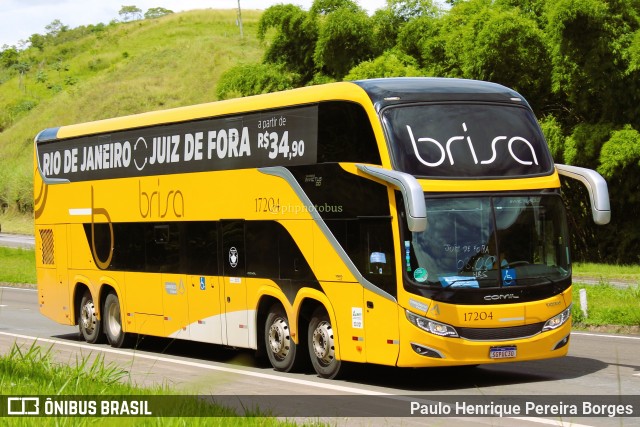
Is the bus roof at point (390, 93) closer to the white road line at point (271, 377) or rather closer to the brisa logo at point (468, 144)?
the brisa logo at point (468, 144)

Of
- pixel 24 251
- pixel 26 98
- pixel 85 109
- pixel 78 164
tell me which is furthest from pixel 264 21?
pixel 26 98

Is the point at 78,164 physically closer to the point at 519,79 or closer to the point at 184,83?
the point at 519,79

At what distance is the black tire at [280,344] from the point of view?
16406 mm

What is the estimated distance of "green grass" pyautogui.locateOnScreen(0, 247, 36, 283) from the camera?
150ft

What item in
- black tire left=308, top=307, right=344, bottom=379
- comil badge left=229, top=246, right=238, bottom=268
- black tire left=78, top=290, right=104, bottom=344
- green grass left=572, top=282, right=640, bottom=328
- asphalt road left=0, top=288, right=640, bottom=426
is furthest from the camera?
black tire left=78, top=290, right=104, bottom=344

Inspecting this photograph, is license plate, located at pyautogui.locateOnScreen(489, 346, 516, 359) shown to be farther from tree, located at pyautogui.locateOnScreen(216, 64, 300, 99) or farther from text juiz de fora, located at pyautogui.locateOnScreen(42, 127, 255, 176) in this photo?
tree, located at pyautogui.locateOnScreen(216, 64, 300, 99)

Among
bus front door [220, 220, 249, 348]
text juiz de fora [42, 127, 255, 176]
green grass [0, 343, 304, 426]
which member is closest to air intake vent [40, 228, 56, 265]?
text juiz de fora [42, 127, 255, 176]

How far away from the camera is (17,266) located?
168 feet

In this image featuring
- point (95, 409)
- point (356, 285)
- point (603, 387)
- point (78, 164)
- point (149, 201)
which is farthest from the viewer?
point (78, 164)

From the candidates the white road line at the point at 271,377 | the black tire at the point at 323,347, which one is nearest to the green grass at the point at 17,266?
the white road line at the point at 271,377

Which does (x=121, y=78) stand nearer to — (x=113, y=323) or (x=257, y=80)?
(x=257, y=80)

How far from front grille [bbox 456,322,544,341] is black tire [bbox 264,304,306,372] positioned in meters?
2.97

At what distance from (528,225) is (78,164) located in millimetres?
10857

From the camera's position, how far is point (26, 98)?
150 metres
